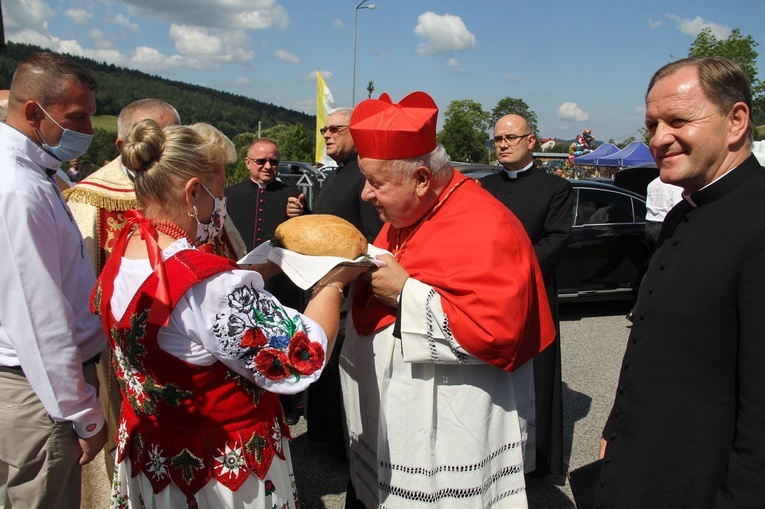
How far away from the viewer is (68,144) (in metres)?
2.18

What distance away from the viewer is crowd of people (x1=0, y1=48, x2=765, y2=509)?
1.51m

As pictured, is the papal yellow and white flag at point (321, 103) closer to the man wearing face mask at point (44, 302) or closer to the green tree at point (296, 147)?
the man wearing face mask at point (44, 302)

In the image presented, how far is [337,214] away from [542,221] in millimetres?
1457

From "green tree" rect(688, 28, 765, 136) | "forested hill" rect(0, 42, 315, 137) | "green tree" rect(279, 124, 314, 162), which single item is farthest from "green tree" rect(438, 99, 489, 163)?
"forested hill" rect(0, 42, 315, 137)

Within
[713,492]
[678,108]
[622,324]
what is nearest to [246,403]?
[713,492]

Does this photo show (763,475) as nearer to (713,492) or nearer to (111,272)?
(713,492)

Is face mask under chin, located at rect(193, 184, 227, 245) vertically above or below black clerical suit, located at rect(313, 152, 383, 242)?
above

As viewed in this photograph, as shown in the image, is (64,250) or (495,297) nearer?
(495,297)

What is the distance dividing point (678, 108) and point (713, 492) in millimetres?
1089

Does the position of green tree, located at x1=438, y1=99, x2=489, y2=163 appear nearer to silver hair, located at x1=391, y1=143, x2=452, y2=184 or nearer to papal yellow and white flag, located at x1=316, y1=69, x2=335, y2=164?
papal yellow and white flag, located at x1=316, y1=69, x2=335, y2=164

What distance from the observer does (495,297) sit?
6.12ft

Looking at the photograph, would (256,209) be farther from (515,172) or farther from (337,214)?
(515,172)

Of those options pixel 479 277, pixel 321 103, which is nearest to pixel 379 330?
pixel 479 277

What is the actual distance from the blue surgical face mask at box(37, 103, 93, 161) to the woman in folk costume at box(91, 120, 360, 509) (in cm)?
73
